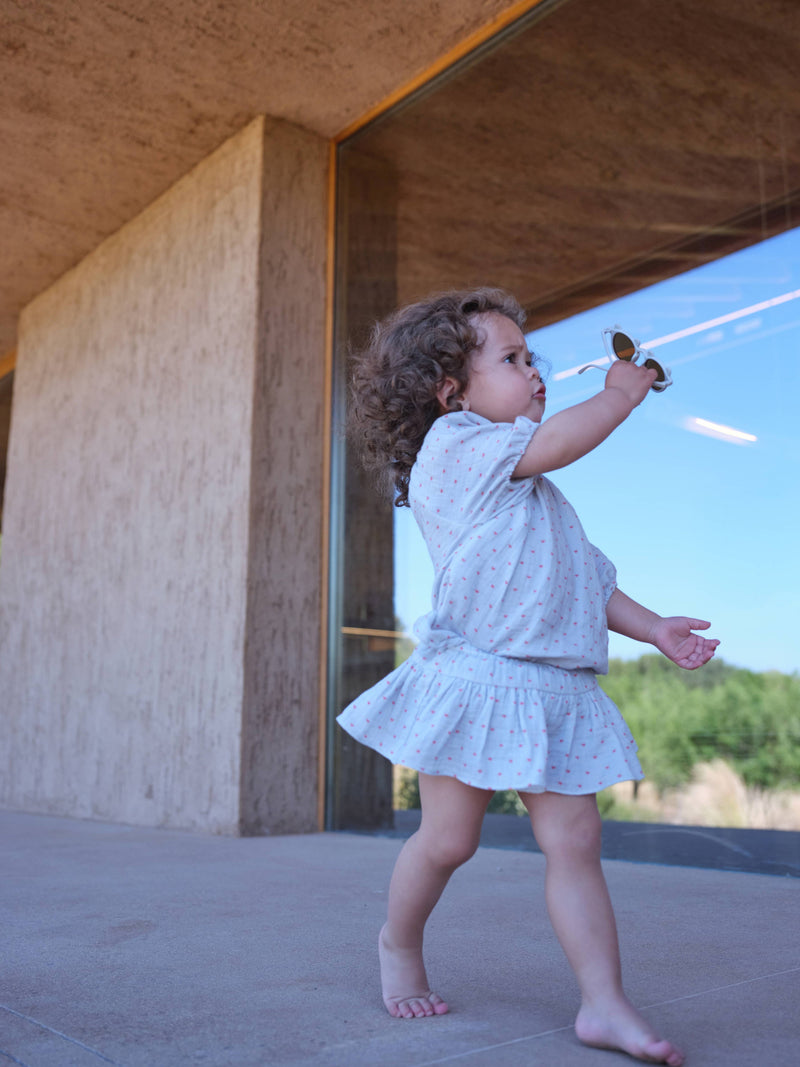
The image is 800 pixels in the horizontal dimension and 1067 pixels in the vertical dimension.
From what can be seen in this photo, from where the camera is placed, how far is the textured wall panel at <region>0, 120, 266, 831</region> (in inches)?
156

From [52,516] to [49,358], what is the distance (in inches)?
40.5

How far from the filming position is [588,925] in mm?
1167

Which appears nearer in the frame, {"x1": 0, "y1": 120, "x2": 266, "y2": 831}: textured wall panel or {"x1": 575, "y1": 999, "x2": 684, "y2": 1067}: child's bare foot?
{"x1": 575, "y1": 999, "x2": 684, "y2": 1067}: child's bare foot

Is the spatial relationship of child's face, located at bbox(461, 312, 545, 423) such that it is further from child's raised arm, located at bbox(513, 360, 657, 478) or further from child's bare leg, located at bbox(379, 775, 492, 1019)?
child's bare leg, located at bbox(379, 775, 492, 1019)

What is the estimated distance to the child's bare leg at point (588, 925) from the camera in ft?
3.65

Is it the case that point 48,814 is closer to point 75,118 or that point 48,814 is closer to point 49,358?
point 49,358

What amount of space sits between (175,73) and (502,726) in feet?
11.5

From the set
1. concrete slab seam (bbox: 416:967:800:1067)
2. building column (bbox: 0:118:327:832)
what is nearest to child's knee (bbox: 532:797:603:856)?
concrete slab seam (bbox: 416:967:800:1067)

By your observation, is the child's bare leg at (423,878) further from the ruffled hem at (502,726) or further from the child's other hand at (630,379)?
the child's other hand at (630,379)

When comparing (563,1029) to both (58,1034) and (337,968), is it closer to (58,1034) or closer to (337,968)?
(337,968)

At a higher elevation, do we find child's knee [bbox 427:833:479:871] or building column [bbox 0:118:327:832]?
building column [bbox 0:118:327:832]

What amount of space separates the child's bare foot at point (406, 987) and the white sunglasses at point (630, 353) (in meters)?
0.86

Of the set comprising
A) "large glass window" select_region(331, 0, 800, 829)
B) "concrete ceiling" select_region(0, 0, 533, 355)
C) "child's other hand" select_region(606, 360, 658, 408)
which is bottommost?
"child's other hand" select_region(606, 360, 658, 408)

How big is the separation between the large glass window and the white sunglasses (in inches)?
83.1
